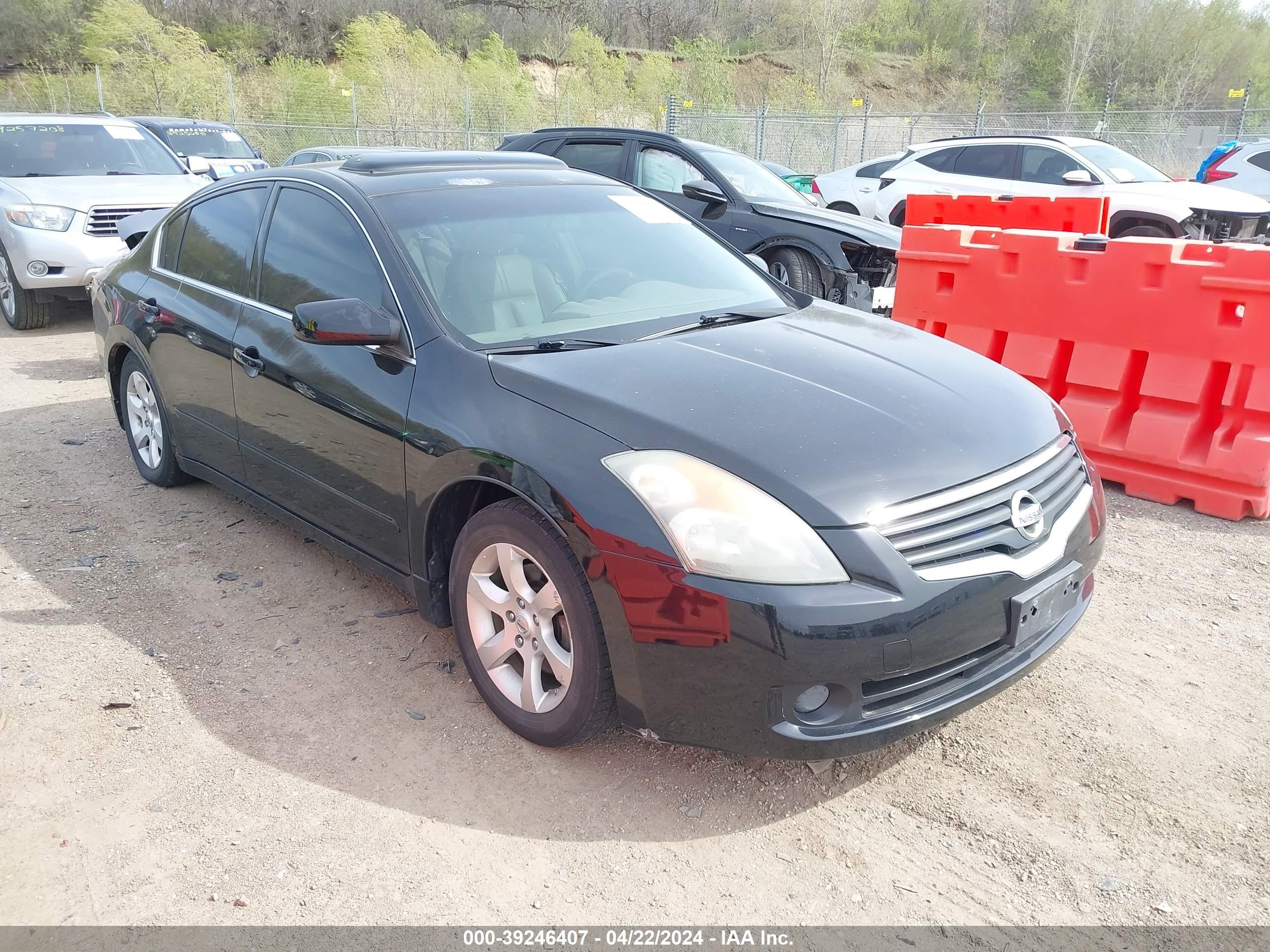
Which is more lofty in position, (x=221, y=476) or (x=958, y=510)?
(x=958, y=510)

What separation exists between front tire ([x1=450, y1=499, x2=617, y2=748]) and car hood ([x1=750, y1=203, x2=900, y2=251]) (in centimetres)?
585

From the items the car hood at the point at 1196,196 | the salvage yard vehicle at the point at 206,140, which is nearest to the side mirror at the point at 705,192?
the car hood at the point at 1196,196

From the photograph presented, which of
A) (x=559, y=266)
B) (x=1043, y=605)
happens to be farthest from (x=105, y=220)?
(x=1043, y=605)

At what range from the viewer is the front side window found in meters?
8.78

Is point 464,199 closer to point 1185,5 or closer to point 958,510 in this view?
point 958,510

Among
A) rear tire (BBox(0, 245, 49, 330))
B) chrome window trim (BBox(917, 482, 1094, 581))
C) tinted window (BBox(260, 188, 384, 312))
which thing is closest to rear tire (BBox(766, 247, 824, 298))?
tinted window (BBox(260, 188, 384, 312))

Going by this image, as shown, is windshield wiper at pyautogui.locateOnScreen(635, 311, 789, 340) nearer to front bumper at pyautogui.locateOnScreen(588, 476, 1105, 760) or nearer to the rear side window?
front bumper at pyautogui.locateOnScreen(588, 476, 1105, 760)

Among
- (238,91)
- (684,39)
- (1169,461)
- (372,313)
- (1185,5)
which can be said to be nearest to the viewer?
(372,313)

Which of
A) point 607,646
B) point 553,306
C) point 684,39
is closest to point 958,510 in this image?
point 607,646

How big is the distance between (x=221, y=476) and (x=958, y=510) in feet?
10.7

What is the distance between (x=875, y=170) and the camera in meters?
13.7

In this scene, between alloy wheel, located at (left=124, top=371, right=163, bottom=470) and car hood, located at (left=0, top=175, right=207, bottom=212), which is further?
car hood, located at (left=0, top=175, right=207, bottom=212)

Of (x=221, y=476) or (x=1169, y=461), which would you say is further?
(x=1169, y=461)

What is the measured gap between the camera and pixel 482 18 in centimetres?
5547
